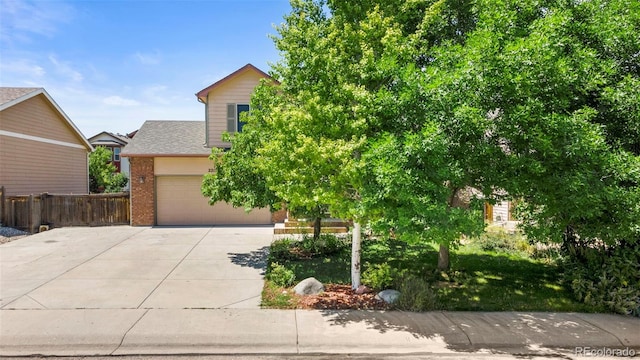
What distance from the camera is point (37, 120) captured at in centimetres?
1933

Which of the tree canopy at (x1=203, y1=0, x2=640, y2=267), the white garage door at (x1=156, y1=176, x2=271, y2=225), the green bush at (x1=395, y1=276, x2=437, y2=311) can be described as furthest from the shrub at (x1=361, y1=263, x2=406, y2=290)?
the white garage door at (x1=156, y1=176, x2=271, y2=225)

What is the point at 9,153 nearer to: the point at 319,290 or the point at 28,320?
Result: the point at 28,320

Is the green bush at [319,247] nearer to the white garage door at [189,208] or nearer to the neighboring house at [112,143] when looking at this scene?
the white garage door at [189,208]

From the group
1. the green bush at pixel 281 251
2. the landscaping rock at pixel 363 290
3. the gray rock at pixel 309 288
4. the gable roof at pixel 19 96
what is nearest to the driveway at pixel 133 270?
the green bush at pixel 281 251

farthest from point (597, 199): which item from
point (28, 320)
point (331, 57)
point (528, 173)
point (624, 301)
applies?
point (28, 320)

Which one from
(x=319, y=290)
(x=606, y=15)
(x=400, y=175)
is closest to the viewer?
(x=400, y=175)

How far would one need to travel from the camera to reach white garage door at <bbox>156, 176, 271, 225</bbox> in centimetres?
1723

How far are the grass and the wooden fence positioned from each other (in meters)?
10.6

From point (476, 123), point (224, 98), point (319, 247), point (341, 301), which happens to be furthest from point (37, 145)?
point (476, 123)

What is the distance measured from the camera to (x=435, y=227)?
6.04 metres

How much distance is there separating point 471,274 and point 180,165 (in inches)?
522

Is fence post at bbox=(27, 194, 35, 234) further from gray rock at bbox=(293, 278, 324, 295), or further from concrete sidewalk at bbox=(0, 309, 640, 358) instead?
gray rock at bbox=(293, 278, 324, 295)

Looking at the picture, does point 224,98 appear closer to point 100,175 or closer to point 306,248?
point 306,248

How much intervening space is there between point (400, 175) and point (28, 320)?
6.92m
